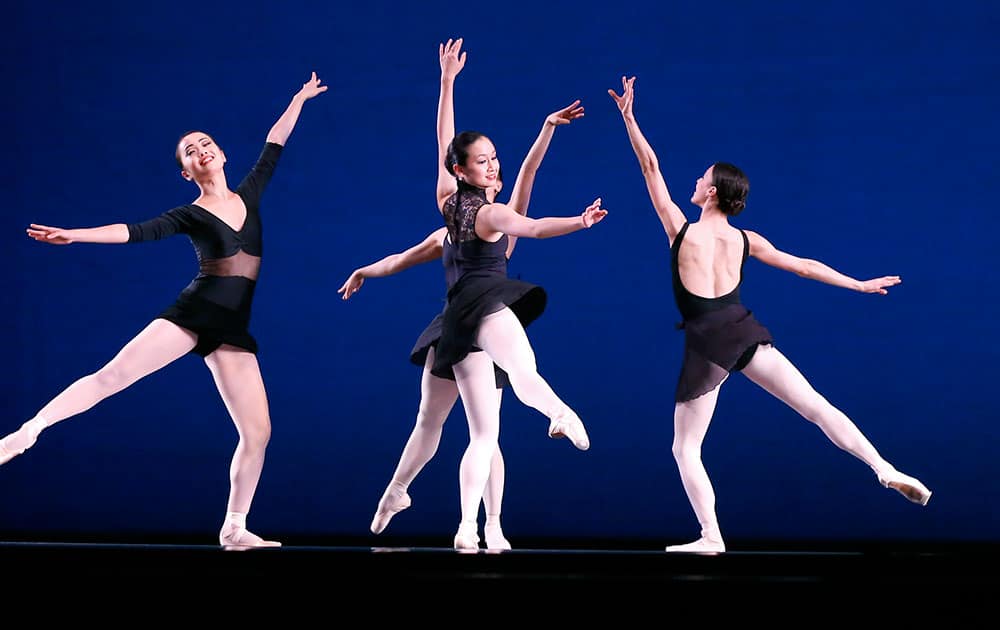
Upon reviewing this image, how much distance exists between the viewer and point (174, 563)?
116 inches

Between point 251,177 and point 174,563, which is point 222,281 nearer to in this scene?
point 251,177

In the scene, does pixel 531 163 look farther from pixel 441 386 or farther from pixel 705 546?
pixel 705 546

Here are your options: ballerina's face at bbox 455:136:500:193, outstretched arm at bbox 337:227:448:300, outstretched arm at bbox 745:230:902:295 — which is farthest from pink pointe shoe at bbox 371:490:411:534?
outstretched arm at bbox 745:230:902:295

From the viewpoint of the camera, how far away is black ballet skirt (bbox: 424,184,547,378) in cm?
388

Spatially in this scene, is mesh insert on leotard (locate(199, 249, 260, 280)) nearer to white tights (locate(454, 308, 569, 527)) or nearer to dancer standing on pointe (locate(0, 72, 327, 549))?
dancer standing on pointe (locate(0, 72, 327, 549))

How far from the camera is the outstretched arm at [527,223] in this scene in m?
3.40

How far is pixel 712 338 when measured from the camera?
4129 mm

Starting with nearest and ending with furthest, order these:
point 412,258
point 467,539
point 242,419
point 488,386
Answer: point 467,539 < point 488,386 < point 242,419 < point 412,258

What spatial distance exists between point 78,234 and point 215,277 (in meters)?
0.54

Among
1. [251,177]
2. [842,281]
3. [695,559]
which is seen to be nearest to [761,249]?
[842,281]

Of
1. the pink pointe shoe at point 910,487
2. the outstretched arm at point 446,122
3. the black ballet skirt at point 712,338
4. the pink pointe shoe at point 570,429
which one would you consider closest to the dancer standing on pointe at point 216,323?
the outstretched arm at point 446,122

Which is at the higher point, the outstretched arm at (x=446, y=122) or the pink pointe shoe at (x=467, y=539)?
the outstretched arm at (x=446, y=122)

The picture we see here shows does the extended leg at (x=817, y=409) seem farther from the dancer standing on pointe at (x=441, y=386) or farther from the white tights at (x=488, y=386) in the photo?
the dancer standing on pointe at (x=441, y=386)

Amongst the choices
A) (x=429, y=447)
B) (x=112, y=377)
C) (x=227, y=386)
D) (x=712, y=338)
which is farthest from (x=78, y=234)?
(x=712, y=338)
